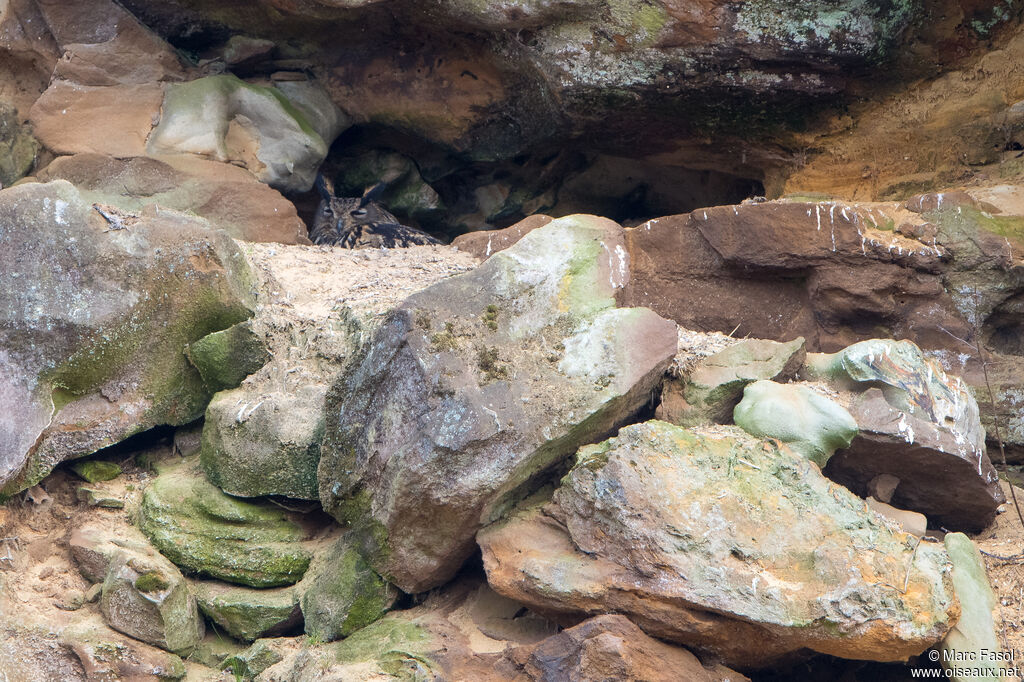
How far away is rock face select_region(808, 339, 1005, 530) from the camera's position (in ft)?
11.6

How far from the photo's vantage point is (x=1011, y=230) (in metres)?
4.18

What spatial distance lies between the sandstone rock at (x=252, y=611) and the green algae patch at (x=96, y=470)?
0.70 m

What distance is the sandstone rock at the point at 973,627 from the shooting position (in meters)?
3.03

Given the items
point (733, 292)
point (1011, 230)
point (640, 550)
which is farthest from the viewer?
point (733, 292)

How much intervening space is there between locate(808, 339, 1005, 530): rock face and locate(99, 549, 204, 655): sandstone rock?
245 cm

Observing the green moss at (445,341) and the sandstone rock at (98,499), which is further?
Result: the sandstone rock at (98,499)

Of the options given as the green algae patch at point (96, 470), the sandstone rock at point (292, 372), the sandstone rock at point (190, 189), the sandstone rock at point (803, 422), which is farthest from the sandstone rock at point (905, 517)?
the sandstone rock at point (190, 189)

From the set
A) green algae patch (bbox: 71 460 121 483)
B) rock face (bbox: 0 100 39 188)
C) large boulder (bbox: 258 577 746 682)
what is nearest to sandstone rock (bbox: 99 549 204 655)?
large boulder (bbox: 258 577 746 682)

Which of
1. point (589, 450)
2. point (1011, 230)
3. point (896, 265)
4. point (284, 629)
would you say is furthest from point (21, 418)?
point (1011, 230)

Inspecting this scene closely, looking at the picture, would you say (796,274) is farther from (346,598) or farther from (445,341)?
(346,598)

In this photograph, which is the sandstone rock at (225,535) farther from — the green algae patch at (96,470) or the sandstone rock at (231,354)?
the sandstone rock at (231,354)

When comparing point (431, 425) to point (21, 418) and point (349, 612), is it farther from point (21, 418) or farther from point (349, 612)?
point (21, 418)

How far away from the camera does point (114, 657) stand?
3.52 m

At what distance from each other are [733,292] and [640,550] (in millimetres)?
1715
